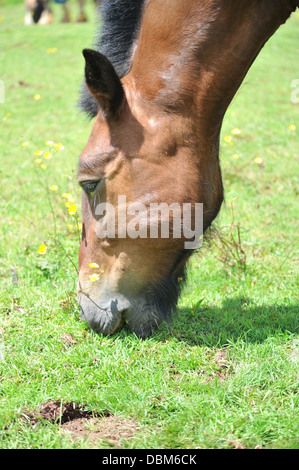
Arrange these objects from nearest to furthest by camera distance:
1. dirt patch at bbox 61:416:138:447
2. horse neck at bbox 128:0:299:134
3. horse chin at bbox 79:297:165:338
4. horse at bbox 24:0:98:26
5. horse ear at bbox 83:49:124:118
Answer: dirt patch at bbox 61:416:138:447, horse ear at bbox 83:49:124:118, horse neck at bbox 128:0:299:134, horse chin at bbox 79:297:165:338, horse at bbox 24:0:98:26

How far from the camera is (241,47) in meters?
2.69

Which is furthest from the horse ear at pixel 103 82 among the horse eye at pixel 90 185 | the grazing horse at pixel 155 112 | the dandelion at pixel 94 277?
the dandelion at pixel 94 277

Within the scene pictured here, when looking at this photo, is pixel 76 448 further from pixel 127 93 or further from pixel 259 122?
pixel 259 122

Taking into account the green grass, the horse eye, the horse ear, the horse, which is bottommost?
the green grass

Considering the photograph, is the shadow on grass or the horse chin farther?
the shadow on grass

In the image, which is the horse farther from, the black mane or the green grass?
the black mane

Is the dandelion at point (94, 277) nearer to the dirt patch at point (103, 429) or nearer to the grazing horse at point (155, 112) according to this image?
the grazing horse at point (155, 112)

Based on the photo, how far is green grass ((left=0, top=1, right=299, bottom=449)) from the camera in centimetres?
241

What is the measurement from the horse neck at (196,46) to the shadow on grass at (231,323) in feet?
4.69

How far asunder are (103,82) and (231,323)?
1.83 meters

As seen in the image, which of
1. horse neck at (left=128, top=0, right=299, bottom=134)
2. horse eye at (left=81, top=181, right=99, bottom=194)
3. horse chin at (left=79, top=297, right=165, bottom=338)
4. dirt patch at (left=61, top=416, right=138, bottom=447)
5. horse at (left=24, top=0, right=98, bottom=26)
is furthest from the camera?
horse at (left=24, top=0, right=98, bottom=26)

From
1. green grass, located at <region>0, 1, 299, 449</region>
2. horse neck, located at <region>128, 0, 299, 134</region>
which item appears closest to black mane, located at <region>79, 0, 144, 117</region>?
horse neck, located at <region>128, 0, 299, 134</region>

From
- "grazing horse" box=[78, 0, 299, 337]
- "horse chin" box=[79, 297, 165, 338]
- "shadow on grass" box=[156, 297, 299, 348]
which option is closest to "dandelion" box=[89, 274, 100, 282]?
"grazing horse" box=[78, 0, 299, 337]

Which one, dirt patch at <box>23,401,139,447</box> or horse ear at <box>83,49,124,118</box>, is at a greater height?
horse ear at <box>83,49,124,118</box>
